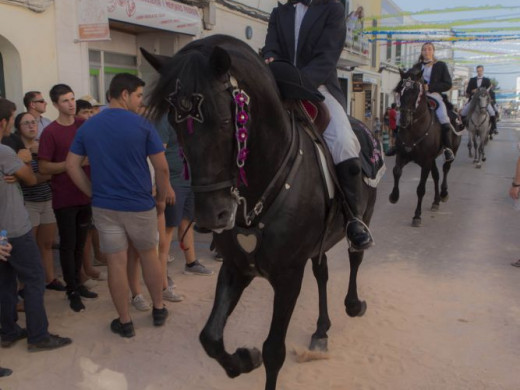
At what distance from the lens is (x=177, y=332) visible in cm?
435

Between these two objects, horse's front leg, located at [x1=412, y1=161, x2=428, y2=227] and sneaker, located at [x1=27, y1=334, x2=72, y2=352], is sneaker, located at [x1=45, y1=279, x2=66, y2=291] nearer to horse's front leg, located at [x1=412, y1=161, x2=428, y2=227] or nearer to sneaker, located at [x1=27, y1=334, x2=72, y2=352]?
sneaker, located at [x1=27, y1=334, x2=72, y2=352]

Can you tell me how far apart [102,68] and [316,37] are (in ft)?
25.8

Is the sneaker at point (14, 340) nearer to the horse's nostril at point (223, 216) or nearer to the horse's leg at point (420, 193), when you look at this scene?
the horse's nostril at point (223, 216)

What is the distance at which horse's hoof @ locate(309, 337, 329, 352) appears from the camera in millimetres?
3955

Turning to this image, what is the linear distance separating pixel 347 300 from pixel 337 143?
1713 millimetres

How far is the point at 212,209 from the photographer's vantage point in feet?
7.13

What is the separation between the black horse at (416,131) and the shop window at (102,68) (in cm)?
574

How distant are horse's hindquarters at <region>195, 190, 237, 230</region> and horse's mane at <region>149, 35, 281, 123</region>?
0.39 m

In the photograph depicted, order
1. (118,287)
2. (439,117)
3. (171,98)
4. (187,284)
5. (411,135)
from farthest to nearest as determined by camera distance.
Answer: (439,117), (411,135), (187,284), (118,287), (171,98)

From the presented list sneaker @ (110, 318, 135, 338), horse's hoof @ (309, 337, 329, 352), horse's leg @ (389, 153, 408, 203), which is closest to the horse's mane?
horse's hoof @ (309, 337, 329, 352)

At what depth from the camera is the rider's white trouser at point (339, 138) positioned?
10.7 feet

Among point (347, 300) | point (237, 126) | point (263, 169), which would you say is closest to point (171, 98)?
point (237, 126)

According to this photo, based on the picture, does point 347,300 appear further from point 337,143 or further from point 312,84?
point 312,84

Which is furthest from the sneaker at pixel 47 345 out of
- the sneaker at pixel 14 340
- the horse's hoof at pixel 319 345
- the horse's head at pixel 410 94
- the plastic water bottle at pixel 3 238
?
the horse's head at pixel 410 94
